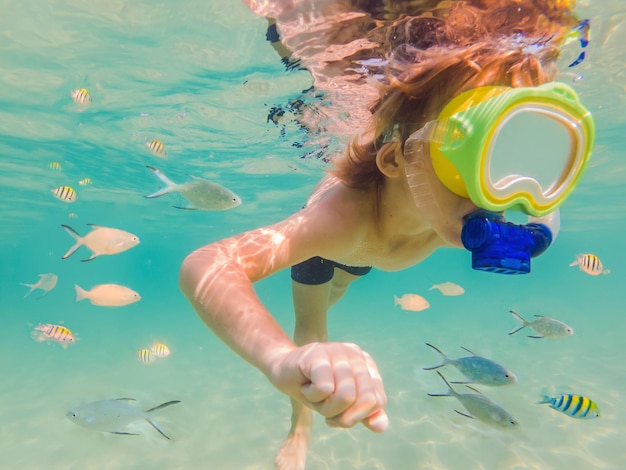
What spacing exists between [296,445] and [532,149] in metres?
5.07

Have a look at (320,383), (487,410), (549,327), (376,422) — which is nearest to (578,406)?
(487,410)

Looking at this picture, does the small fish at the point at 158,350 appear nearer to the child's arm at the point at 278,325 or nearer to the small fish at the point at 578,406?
the child's arm at the point at 278,325

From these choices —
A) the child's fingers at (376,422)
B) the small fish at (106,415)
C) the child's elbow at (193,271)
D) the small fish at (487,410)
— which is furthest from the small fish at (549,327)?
the child's fingers at (376,422)

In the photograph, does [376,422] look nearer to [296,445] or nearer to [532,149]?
[532,149]

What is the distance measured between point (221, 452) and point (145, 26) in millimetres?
9507

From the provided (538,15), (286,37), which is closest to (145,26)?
(286,37)

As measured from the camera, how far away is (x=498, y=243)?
2371 millimetres

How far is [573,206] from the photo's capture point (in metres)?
31.0

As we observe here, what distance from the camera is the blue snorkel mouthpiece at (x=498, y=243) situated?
7.68 feet

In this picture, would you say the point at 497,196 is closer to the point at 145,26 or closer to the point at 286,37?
the point at 286,37

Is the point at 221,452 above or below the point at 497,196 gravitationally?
below

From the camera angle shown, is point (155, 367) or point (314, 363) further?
point (155, 367)

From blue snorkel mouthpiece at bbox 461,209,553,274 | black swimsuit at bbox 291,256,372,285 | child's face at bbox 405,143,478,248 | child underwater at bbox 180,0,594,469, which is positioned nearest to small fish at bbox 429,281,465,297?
black swimsuit at bbox 291,256,372,285

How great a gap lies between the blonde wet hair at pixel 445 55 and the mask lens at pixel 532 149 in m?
0.72
